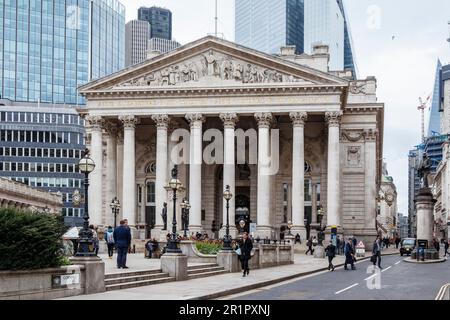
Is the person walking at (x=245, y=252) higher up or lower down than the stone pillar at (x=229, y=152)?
lower down

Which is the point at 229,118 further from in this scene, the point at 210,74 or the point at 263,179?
the point at 263,179

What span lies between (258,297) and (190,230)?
49.1 meters

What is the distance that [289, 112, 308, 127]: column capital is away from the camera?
250 feet

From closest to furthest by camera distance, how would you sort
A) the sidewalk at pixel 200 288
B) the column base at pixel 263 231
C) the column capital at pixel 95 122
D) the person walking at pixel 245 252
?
the sidewalk at pixel 200 288 < the person walking at pixel 245 252 < the column base at pixel 263 231 < the column capital at pixel 95 122

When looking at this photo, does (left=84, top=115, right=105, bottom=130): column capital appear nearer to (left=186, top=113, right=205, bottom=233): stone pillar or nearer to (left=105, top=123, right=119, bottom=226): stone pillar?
(left=105, top=123, right=119, bottom=226): stone pillar

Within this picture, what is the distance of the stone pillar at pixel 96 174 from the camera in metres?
79.2

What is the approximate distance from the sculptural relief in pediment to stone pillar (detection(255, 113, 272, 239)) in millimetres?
3872

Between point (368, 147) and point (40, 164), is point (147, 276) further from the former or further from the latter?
point (40, 164)

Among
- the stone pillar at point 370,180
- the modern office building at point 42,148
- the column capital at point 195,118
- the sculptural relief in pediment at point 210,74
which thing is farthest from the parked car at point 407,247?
the modern office building at point 42,148

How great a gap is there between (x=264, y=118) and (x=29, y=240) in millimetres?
54182

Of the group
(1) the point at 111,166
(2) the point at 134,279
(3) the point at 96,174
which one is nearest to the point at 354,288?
(2) the point at 134,279

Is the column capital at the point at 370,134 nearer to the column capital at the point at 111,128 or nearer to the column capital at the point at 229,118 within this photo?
the column capital at the point at 229,118

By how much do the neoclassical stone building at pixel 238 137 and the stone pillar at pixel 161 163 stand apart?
0.10m

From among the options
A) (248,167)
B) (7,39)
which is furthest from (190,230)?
(7,39)
